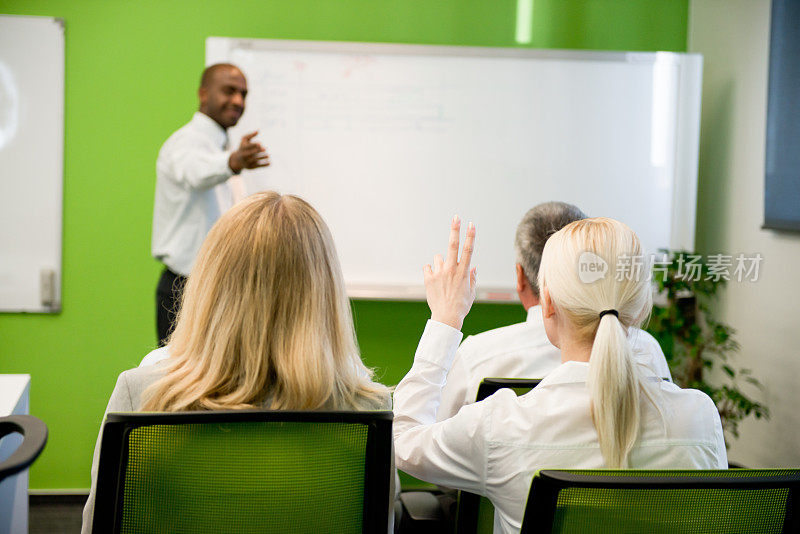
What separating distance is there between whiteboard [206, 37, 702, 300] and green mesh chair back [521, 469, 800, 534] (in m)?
2.49

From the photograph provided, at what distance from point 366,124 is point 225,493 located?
2571mm

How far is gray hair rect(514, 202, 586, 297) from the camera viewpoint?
2.09 metres

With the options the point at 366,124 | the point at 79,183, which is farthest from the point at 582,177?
the point at 79,183

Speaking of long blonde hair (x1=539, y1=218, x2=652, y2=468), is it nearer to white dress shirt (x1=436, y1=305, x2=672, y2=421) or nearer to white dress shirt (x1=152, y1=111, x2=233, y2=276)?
white dress shirt (x1=436, y1=305, x2=672, y2=421)

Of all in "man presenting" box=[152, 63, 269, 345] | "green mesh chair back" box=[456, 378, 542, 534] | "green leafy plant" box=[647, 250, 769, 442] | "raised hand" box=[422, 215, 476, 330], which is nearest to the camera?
"raised hand" box=[422, 215, 476, 330]

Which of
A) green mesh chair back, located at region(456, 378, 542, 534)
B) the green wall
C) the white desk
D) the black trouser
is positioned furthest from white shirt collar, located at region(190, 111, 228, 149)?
green mesh chair back, located at region(456, 378, 542, 534)

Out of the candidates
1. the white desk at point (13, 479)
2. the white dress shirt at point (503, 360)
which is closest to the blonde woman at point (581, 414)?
the white dress shirt at point (503, 360)

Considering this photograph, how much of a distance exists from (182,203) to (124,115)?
0.60 meters

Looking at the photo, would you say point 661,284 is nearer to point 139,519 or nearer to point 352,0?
point 352,0

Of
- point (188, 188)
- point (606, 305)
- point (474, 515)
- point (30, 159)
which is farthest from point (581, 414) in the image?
point (30, 159)

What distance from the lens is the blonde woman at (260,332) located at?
1.10 metres

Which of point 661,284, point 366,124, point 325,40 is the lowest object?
point 661,284

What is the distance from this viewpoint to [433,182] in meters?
3.43

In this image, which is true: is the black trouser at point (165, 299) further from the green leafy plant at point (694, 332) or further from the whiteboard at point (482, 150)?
the green leafy plant at point (694, 332)
